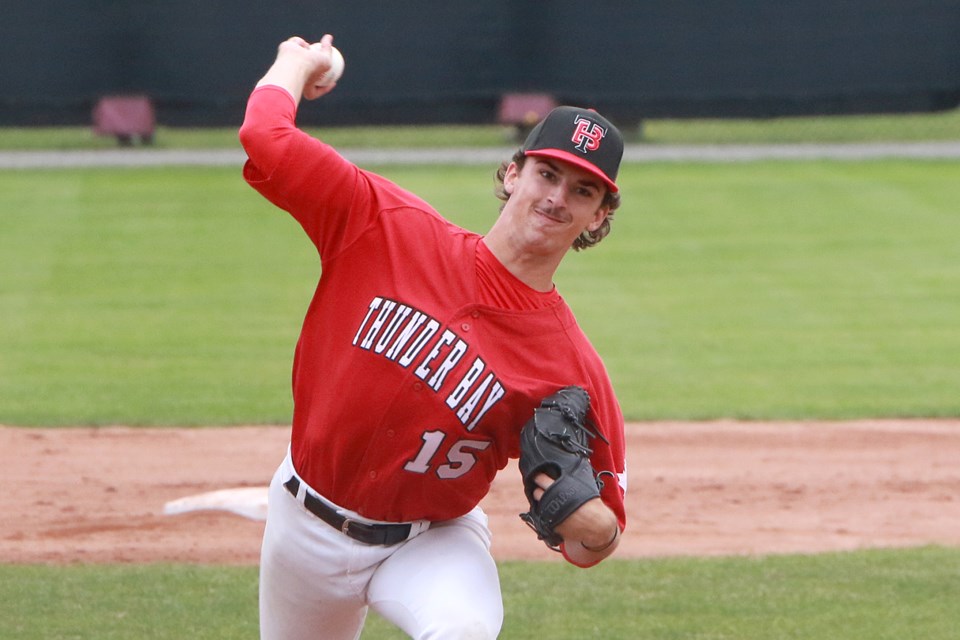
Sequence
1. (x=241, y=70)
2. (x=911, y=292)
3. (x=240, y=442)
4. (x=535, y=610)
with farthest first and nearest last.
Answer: (x=241, y=70), (x=911, y=292), (x=240, y=442), (x=535, y=610)

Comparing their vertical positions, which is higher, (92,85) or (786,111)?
(786,111)

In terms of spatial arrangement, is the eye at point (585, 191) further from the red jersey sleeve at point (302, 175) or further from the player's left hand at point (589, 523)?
the player's left hand at point (589, 523)

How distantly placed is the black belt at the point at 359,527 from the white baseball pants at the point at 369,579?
0.05ft

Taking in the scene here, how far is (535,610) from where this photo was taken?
498 centimetres

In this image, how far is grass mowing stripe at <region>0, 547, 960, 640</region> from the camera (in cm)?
472

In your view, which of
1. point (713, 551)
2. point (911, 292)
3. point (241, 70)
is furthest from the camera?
point (241, 70)

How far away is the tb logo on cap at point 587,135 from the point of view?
321 cm

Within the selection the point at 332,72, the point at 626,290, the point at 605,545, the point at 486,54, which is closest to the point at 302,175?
the point at 332,72

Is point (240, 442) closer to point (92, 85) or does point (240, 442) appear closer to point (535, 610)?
point (535, 610)

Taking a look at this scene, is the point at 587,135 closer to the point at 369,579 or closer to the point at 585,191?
the point at 585,191

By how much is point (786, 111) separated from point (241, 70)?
19.4ft

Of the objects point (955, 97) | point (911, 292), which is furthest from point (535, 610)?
point (955, 97)

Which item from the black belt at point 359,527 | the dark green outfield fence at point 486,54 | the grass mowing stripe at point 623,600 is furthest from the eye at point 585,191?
the dark green outfield fence at point 486,54

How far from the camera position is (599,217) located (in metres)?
3.39
